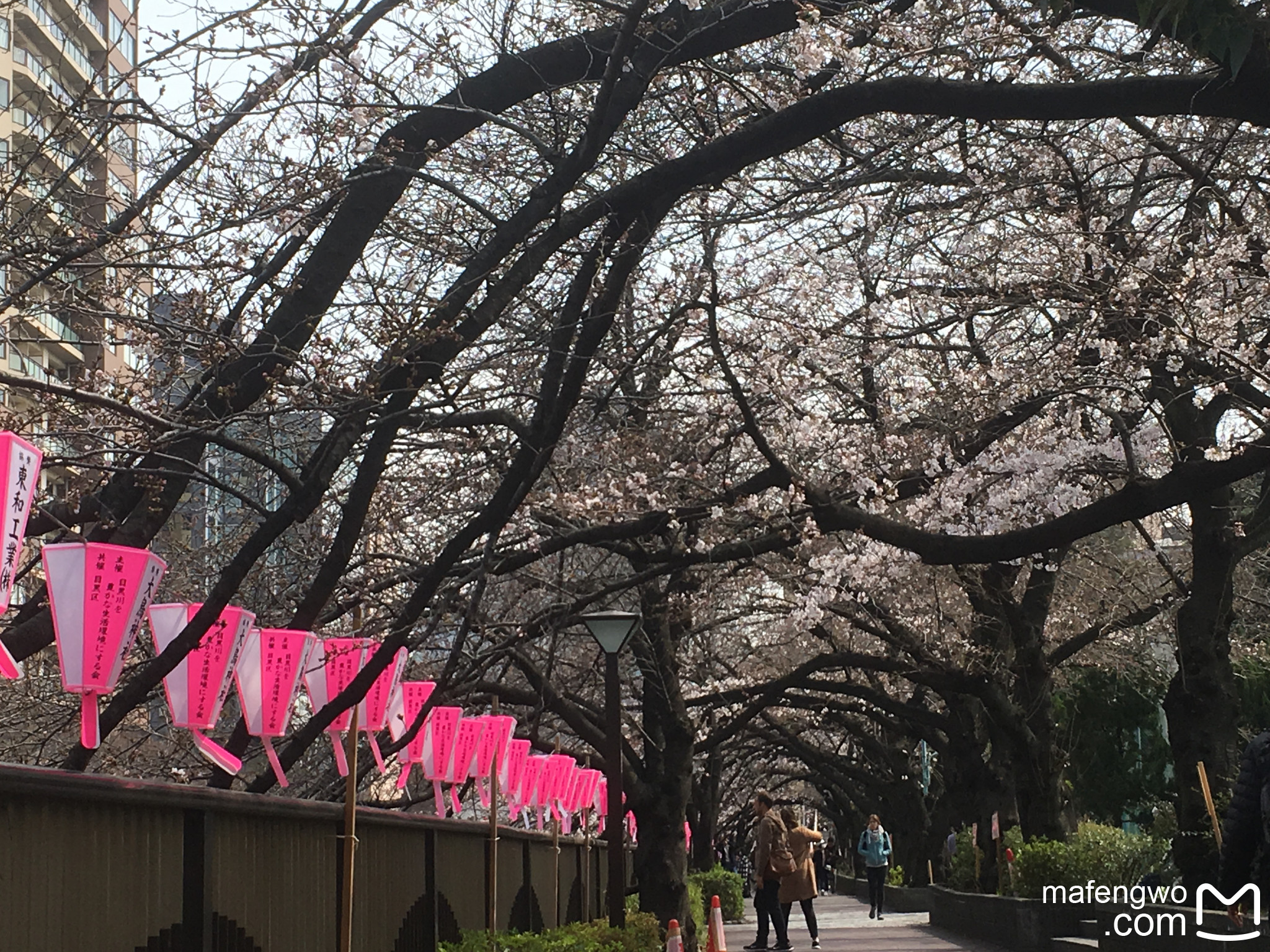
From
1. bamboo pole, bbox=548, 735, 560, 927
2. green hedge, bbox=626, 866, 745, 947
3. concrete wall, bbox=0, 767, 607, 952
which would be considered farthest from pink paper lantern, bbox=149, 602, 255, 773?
green hedge, bbox=626, 866, 745, 947

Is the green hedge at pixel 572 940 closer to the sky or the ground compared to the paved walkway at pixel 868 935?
closer to the sky

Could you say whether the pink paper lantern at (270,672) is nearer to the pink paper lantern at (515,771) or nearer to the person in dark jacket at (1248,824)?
the person in dark jacket at (1248,824)

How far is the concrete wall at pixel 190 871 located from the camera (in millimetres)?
3514

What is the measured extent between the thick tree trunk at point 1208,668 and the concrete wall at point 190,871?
24.9 ft

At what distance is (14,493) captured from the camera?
5.41m

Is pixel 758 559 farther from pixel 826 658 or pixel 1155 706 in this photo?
pixel 1155 706

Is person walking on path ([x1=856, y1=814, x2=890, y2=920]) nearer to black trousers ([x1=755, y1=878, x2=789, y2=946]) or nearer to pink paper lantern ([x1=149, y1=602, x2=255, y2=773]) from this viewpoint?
black trousers ([x1=755, y1=878, x2=789, y2=946])

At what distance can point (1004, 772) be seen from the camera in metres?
23.9

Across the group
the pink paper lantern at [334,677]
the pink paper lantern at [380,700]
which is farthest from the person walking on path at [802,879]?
the pink paper lantern at [334,677]

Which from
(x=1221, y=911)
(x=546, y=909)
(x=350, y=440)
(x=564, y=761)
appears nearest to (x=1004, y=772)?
(x=564, y=761)

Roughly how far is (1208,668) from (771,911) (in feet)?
27.1

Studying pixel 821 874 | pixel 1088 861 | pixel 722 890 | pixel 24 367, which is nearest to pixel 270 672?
pixel 24 367

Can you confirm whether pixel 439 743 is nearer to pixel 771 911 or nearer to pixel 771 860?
pixel 771 860

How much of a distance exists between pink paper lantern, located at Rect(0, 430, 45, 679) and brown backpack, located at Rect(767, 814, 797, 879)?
14.2 m
